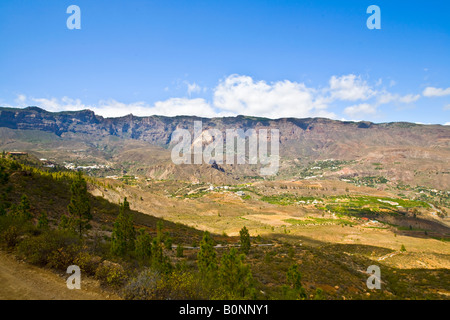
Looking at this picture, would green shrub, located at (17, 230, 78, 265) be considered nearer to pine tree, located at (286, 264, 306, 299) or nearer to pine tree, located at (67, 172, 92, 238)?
pine tree, located at (67, 172, 92, 238)

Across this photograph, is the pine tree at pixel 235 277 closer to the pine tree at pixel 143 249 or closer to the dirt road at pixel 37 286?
the dirt road at pixel 37 286

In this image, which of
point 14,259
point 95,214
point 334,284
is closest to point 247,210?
point 95,214

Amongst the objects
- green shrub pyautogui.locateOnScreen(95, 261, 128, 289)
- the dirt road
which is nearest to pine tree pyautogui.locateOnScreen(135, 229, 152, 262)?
green shrub pyautogui.locateOnScreen(95, 261, 128, 289)

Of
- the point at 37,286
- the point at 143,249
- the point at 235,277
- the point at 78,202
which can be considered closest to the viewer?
the point at 37,286

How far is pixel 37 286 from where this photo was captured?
941 cm

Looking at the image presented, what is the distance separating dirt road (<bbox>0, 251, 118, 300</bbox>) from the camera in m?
8.88

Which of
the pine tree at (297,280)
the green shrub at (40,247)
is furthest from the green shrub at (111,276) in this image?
the pine tree at (297,280)

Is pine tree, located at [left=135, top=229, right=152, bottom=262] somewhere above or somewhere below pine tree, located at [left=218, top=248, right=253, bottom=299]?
below

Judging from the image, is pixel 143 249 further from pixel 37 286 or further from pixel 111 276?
pixel 37 286

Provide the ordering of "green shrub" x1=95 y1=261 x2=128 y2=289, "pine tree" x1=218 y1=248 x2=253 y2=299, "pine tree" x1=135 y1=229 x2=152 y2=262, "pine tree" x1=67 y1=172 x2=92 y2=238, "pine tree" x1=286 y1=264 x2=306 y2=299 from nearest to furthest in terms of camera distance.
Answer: "green shrub" x1=95 y1=261 x2=128 y2=289, "pine tree" x1=218 y1=248 x2=253 y2=299, "pine tree" x1=286 y1=264 x2=306 y2=299, "pine tree" x1=135 y1=229 x2=152 y2=262, "pine tree" x1=67 y1=172 x2=92 y2=238

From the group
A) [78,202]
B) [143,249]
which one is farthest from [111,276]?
[78,202]

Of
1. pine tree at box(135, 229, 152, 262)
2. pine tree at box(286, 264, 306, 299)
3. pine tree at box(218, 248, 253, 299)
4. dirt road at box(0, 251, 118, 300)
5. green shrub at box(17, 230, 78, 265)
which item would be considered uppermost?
green shrub at box(17, 230, 78, 265)
